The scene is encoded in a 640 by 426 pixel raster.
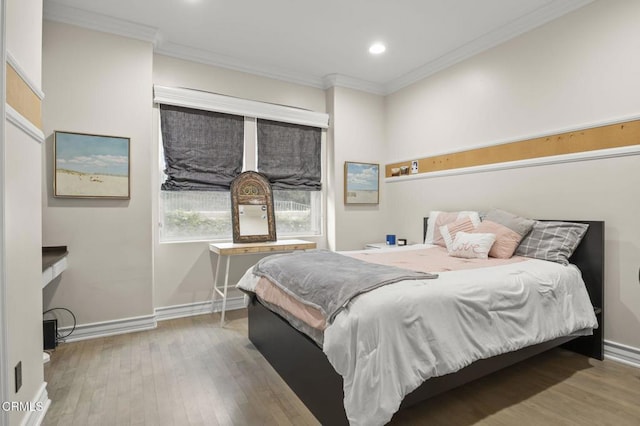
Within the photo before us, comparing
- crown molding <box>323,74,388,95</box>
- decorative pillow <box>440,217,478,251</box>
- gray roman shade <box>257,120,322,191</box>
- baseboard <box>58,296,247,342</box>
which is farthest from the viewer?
crown molding <box>323,74,388,95</box>

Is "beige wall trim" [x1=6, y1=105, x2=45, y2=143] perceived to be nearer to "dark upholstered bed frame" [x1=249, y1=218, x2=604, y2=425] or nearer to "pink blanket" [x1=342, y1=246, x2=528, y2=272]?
"dark upholstered bed frame" [x1=249, y1=218, x2=604, y2=425]

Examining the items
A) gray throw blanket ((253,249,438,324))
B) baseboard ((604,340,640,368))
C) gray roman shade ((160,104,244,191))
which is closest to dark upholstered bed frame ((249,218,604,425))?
baseboard ((604,340,640,368))

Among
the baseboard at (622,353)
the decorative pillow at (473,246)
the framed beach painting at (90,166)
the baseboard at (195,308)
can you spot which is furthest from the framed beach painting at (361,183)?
the baseboard at (622,353)

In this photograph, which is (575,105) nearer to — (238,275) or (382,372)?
(382,372)

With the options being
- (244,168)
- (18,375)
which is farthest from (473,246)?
(18,375)

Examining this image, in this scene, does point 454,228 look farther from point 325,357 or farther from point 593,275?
point 325,357

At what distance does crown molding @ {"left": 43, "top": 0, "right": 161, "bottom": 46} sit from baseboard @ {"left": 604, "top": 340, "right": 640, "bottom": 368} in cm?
464

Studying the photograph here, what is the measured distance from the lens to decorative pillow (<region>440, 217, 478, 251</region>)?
123 inches

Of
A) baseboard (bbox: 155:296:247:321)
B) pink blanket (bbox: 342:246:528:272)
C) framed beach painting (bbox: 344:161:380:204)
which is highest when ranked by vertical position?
framed beach painting (bbox: 344:161:380:204)

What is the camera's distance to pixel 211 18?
2990 mm

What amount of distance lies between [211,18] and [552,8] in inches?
115

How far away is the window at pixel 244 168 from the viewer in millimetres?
3561

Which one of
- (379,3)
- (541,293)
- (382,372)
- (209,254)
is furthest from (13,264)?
(379,3)

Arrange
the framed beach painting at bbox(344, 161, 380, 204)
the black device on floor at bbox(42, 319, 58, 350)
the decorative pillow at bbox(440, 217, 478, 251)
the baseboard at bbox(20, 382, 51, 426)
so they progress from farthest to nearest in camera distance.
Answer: the framed beach painting at bbox(344, 161, 380, 204) → the decorative pillow at bbox(440, 217, 478, 251) → the black device on floor at bbox(42, 319, 58, 350) → the baseboard at bbox(20, 382, 51, 426)
